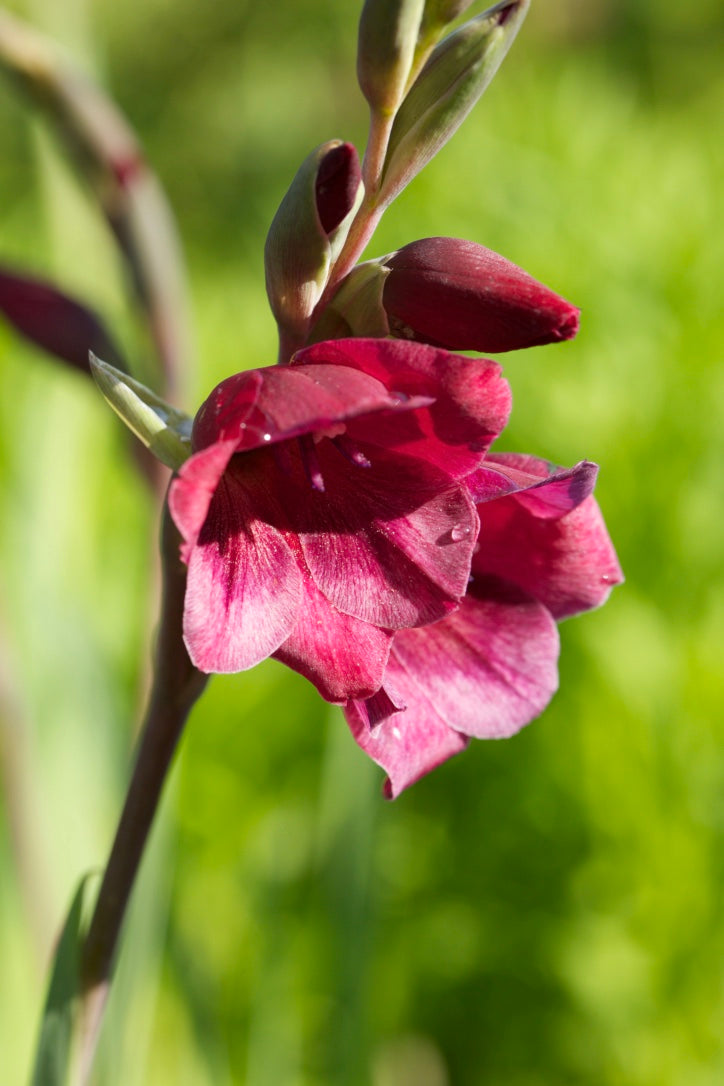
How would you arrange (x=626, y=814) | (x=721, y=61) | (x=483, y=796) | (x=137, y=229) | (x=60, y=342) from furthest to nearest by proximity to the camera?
(x=721, y=61) < (x=483, y=796) < (x=626, y=814) < (x=137, y=229) < (x=60, y=342)

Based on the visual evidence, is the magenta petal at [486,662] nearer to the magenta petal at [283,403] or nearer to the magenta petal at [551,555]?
the magenta petal at [551,555]

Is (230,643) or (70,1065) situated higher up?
(230,643)

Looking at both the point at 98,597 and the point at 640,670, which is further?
the point at 98,597

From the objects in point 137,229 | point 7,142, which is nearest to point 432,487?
point 137,229

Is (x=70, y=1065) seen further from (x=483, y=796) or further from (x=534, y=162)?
(x=534, y=162)

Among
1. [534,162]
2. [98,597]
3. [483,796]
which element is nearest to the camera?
[483,796]

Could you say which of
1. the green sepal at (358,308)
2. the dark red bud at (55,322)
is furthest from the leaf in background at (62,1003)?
the dark red bud at (55,322)

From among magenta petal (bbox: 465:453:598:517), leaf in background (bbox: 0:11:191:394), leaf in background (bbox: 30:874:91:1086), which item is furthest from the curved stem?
leaf in background (bbox: 0:11:191:394)
